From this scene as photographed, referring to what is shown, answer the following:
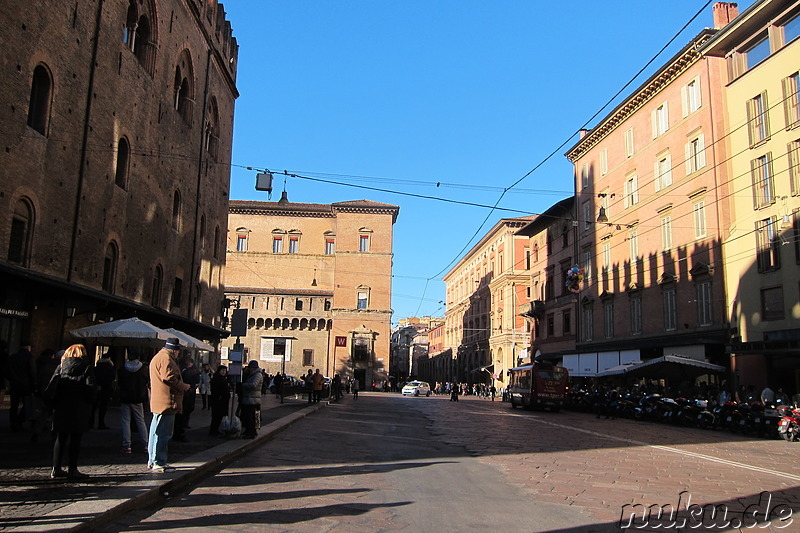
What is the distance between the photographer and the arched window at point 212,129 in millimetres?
31013

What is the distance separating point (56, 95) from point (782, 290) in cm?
2453

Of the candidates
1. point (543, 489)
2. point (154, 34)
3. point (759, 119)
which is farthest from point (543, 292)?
point (543, 489)

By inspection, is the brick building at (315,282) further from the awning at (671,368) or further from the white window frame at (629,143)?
the awning at (671,368)

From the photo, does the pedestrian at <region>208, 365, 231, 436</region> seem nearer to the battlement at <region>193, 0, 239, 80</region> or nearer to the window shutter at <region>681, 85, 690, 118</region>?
the battlement at <region>193, 0, 239, 80</region>

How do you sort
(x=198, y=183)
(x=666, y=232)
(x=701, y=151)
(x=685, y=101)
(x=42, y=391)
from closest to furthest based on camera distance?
(x=42, y=391) → (x=198, y=183) → (x=701, y=151) → (x=685, y=101) → (x=666, y=232)

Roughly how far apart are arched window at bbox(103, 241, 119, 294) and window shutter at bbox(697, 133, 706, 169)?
24.4 metres

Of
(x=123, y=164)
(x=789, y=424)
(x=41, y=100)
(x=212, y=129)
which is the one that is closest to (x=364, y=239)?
(x=212, y=129)

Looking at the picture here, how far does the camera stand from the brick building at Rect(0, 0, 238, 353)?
47.1 ft

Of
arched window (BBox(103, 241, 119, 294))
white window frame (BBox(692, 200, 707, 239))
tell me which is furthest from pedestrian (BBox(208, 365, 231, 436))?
white window frame (BBox(692, 200, 707, 239))

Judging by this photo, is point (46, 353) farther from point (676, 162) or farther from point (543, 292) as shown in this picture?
point (543, 292)

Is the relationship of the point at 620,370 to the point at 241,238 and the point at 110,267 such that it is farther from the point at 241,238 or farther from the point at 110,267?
the point at 241,238

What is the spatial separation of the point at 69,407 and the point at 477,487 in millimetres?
4944

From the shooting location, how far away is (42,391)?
430 inches

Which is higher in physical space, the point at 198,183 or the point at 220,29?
the point at 220,29
